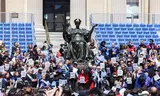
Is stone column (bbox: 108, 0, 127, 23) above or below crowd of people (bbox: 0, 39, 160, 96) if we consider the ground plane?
above

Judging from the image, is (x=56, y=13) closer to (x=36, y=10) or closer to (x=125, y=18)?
(x=36, y=10)

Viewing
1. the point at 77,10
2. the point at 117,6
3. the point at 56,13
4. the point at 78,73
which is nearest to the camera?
the point at 78,73

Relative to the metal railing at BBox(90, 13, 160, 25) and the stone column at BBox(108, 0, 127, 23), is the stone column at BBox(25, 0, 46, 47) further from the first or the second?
the stone column at BBox(108, 0, 127, 23)

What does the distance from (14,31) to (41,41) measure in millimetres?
2133

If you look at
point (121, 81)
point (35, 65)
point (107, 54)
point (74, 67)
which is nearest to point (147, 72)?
point (121, 81)

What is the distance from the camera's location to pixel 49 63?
23.8 meters

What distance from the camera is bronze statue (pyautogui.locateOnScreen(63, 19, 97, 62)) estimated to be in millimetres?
23391

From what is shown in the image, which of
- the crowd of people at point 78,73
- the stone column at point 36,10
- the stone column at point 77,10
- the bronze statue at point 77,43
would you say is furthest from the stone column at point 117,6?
the bronze statue at point 77,43

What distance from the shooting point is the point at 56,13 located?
41.0 metres

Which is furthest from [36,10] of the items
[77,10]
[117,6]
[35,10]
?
[117,6]

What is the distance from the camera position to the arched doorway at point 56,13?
133 ft

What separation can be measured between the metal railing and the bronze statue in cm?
1315

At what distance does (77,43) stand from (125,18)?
15524 mm

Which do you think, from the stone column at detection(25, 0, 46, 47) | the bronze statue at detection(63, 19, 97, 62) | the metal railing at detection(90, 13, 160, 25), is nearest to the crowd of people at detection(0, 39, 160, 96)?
the bronze statue at detection(63, 19, 97, 62)
